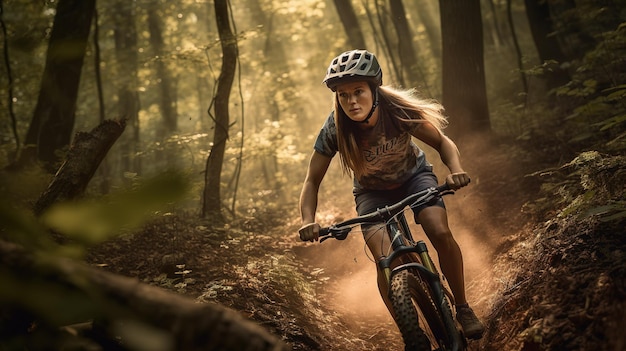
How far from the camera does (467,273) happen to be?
21.2 feet

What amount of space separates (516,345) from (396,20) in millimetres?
13889

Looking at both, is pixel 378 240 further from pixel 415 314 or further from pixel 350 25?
pixel 350 25

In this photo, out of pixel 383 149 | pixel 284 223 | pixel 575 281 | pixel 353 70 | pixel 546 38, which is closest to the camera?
pixel 575 281

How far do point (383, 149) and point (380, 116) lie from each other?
332mm

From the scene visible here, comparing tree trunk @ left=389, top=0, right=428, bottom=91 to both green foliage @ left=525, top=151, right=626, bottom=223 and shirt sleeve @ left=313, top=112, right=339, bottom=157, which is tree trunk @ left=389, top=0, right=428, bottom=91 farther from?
shirt sleeve @ left=313, top=112, right=339, bottom=157

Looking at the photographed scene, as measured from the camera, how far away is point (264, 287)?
18.7 ft

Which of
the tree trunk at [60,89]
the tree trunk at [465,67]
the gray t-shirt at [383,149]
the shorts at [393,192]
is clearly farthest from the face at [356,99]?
the tree trunk at [465,67]

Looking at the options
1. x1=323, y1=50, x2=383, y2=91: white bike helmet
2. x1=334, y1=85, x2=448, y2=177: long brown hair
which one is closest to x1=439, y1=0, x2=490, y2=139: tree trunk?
x1=334, y1=85, x2=448, y2=177: long brown hair

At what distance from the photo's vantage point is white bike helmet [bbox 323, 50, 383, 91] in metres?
4.19

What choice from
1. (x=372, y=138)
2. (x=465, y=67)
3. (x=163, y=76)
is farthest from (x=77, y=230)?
(x=163, y=76)

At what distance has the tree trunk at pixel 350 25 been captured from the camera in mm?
15070

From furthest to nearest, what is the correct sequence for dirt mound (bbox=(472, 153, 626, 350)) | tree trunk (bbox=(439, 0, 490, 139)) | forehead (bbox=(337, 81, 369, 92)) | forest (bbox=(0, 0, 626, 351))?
tree trunk (bbox=(439, 0, 490, 139))
forehead (bbox=(337, 81, 369, 92))
dirt mound (bbox=(472, 153, 626, 350))
forest (bbox=(0, 0, 626, 351))

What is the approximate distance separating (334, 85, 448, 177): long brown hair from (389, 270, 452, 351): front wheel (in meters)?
1.25

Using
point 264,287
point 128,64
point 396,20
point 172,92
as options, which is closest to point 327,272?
point 264,287
